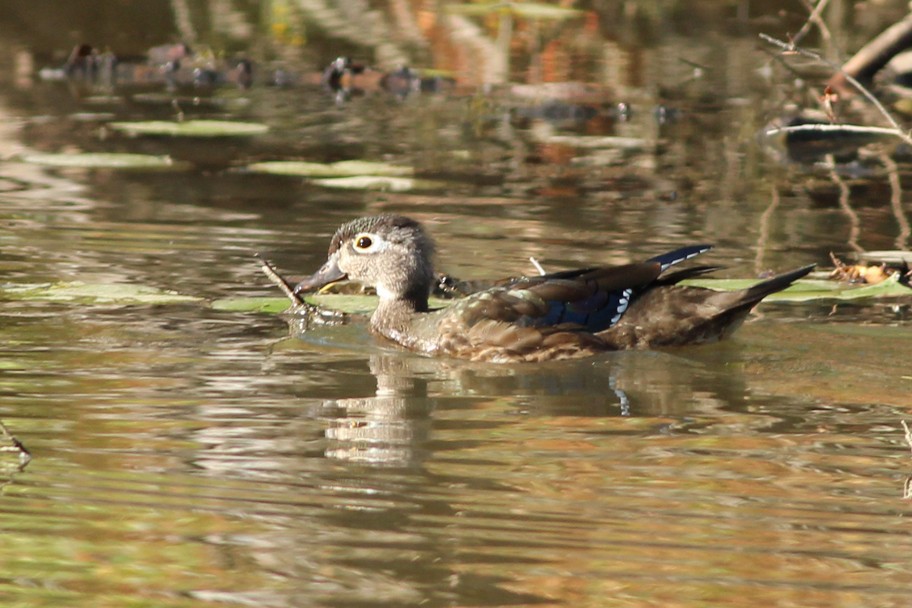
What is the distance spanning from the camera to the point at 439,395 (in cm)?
745

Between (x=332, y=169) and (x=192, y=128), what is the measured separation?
1.94m

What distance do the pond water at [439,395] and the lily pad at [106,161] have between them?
81mm

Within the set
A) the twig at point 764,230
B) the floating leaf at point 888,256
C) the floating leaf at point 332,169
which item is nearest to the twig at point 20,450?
the twig at point 764,230

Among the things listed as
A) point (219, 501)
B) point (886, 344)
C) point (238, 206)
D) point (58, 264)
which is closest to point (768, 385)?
point (886, 344)

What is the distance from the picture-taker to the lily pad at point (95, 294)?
8680 mm

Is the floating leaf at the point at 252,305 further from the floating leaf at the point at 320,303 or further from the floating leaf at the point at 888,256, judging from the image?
the floating leaf at the point at 888,256

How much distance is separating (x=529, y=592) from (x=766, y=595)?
25.3 inches

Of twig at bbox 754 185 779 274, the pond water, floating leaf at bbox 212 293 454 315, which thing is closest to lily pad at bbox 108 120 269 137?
the pond water

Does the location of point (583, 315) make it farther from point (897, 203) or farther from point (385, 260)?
point (897, 203)

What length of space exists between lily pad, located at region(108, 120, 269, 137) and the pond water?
14 centimetres

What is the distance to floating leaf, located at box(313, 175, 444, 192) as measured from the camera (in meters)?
11.9

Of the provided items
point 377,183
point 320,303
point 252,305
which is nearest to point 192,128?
point 377,183

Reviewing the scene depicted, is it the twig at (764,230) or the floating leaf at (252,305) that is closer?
the floating leaf at (252,305)

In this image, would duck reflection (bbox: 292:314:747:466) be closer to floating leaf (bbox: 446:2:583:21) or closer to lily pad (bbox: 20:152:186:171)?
lily pad (bbox: 20:152:186:171)
